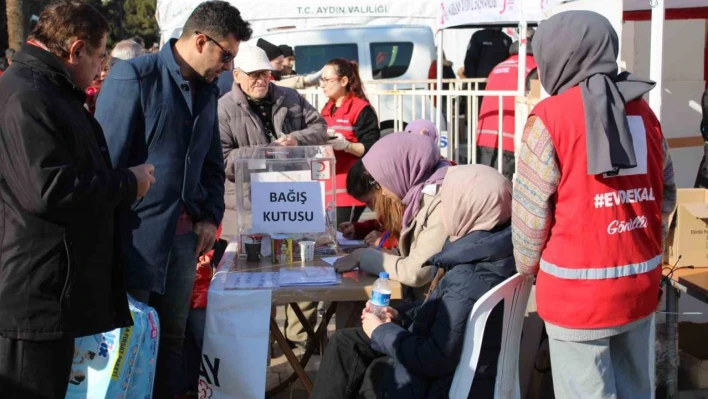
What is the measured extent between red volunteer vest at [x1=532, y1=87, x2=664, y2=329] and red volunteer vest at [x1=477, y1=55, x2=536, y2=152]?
14.1 feet

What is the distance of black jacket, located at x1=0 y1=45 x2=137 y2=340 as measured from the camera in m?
2.23

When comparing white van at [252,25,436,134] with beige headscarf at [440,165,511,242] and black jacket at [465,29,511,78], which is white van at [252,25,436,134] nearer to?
black jacket at [465,29,511,78]

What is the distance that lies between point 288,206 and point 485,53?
744cm

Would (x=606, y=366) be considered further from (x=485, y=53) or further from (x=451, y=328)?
(x=485, y=53)

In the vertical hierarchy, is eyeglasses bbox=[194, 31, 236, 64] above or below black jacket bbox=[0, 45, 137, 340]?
above

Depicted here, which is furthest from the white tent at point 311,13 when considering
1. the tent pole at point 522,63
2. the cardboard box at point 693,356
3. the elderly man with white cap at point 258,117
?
the cardboard box at point 693,356

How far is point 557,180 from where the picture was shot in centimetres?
241

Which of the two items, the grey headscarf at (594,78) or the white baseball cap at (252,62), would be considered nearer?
the grey headscarf at (594,78)

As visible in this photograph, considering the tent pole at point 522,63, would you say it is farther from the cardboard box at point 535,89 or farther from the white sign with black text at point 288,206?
the white sign with black text at point 288,206

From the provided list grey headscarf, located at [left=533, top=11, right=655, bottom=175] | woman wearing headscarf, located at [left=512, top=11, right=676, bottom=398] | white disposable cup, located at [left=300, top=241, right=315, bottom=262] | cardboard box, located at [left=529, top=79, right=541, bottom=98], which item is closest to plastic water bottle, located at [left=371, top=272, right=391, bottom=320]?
woman wearing headscarf, located at [left=512, top=11, right=676, bottom=398]

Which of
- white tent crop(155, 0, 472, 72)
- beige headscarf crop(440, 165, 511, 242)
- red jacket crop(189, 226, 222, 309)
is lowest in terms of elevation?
red jacket crop(189, 226, 222, 309)

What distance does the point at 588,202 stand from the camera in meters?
2.39

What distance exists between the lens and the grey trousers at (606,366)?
2469 mm

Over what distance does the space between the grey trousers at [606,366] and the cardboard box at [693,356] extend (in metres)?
1.00
